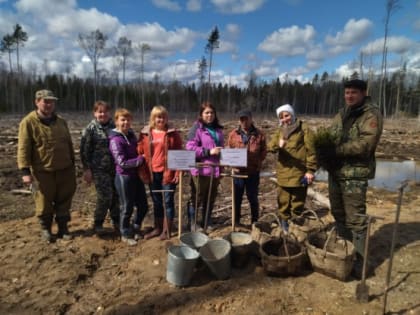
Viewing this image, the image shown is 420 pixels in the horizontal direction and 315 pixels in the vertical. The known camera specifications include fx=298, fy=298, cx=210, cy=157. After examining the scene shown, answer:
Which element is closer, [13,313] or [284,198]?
[13,313]

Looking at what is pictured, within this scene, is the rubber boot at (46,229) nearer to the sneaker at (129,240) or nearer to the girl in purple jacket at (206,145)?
the sneaker at (129,240)

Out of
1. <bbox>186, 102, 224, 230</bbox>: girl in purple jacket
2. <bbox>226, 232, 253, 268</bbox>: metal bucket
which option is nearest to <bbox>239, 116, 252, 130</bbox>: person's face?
<bbox>186, 102, 224, 230</bbox>: girl in purple jacket

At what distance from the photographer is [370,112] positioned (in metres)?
3.85

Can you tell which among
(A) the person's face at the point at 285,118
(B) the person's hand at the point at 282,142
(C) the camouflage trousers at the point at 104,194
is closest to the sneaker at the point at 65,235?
(C) the camouflage trousers at the point at 104,194

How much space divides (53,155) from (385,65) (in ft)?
132

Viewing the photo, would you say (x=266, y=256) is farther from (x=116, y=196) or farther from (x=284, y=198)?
(x=116, y=196)

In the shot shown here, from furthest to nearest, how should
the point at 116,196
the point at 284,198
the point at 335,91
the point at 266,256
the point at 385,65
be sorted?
1. the point at 335,91
2. the point at 385,65
3. the point at 116,196
4. the point at 284,198
5. the point at 266,256

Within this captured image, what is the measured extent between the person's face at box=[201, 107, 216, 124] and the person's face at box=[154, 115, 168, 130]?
0.60m

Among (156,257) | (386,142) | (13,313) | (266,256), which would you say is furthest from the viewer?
(386,142)

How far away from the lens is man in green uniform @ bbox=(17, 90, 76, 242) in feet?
14.4

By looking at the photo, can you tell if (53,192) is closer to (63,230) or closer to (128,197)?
(63,230)

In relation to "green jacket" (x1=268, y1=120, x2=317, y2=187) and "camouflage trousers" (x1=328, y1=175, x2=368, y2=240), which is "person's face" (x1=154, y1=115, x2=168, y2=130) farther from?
"camouflage trousers" (x1=328, y1=175, x2=368, y2=240)

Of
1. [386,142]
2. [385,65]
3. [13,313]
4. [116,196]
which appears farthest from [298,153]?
[385,65]

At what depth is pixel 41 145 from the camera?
4504mm
